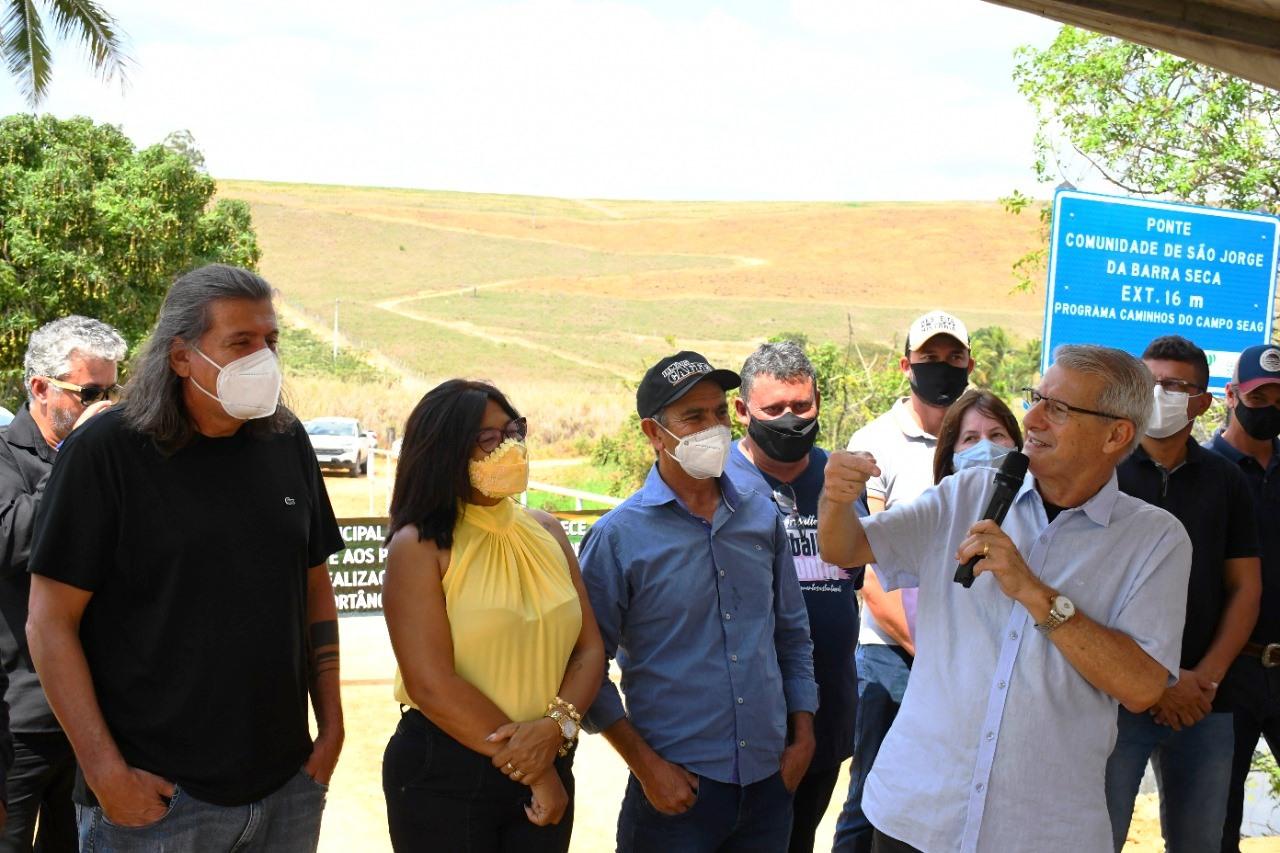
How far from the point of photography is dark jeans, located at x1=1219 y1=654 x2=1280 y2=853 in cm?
451

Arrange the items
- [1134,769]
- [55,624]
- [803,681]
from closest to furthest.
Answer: [55,624] → [803,681] → [1134,769]

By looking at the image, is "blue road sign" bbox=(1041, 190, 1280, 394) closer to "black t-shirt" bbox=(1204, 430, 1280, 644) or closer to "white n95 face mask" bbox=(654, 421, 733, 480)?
"black t-shirt" bbox=(1204, 430, 1280, 644)

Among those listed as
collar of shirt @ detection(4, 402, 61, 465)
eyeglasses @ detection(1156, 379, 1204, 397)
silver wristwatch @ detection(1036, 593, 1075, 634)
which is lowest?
silver wristwatch @ detection(1036, 593, 1075, 634)

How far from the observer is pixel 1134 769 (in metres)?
4.14

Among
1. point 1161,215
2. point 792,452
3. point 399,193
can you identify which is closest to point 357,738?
point 792,452

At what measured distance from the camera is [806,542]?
4.28 meters

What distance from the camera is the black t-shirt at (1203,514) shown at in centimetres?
421

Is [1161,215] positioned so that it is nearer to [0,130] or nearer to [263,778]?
[263,778]

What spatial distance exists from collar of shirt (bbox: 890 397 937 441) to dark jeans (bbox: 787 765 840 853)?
1.24 meters

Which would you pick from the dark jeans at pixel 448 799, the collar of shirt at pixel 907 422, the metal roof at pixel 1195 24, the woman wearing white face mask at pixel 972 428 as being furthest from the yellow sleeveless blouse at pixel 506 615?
the metal roof at pixel 1195 24

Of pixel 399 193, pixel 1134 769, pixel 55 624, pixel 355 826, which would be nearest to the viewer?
pixel 55 624

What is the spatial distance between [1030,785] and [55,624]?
87.4 inches

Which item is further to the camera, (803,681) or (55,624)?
(803,681)

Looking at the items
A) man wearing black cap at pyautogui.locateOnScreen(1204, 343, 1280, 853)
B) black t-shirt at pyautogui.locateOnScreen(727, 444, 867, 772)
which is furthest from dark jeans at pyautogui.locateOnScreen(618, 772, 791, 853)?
man wearing black cap at pyautogui.locateOnScreen(1204, 343, 1280, 853)
